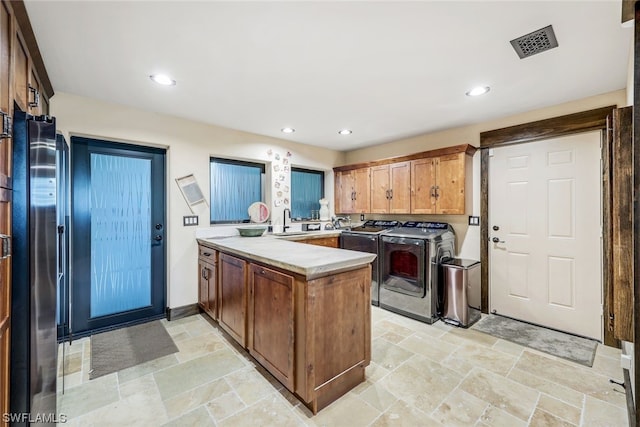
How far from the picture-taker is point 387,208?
13.6ft

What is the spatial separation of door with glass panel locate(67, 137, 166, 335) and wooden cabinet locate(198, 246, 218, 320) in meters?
0.44

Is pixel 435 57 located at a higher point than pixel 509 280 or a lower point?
higher

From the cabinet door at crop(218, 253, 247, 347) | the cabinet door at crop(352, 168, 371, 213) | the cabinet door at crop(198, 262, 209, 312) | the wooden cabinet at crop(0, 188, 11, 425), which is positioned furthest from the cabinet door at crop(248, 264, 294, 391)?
the cabinet door at crop(352, 168, 371, 213)

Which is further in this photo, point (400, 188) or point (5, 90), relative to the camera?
point (400, 188)

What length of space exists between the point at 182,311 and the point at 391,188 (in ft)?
10.7

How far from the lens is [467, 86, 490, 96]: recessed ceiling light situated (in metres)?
2.45

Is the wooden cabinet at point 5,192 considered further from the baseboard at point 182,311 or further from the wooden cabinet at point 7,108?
the baseboard at point 182,311

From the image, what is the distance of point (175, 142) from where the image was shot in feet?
10.5

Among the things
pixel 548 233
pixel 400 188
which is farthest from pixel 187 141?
pixel 548 233

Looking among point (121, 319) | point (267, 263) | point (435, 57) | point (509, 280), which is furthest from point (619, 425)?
point (121, 319)

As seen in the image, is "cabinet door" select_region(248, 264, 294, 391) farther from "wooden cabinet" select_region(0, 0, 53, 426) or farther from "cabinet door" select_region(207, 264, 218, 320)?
"wooden cabinet" select_region(0, 0, 53, 426)

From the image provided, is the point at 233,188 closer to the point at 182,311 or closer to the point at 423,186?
the point at 182,311

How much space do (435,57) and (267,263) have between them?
195 centimetres

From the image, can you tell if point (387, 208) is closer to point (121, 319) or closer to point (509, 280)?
point (509, 280)
